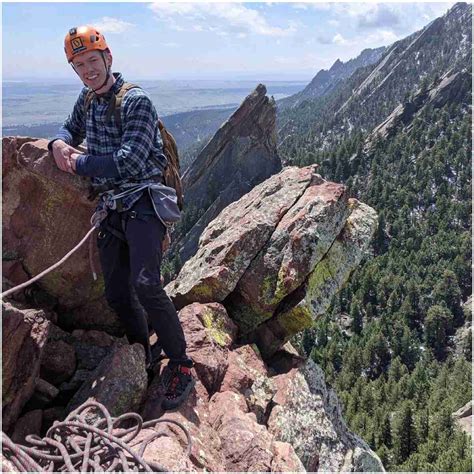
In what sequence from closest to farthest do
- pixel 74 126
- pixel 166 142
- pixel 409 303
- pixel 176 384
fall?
1. pixel 176 384
2. pixel 74 126
3. pixel 166 142
4. pixel 409 303

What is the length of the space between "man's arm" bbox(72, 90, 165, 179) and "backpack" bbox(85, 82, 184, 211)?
16cm

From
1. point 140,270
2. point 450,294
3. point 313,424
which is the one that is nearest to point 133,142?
point 140,270

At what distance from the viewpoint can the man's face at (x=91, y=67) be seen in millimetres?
7352

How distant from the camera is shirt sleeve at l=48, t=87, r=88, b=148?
28.8ft

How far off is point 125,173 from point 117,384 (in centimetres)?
349

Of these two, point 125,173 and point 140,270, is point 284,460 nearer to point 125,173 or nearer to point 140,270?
point 140,270

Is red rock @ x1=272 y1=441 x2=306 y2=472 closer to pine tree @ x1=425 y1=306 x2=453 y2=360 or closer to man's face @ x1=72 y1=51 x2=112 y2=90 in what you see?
man's face @ x1=72 y1=51 x2=112 y2=90

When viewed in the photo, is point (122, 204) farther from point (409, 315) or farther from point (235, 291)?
point (409, 315)

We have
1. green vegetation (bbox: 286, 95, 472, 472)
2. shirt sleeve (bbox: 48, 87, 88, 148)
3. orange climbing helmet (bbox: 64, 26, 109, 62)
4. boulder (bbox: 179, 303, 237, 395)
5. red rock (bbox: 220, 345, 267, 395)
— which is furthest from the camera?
green vegetation (bbox: 286, 95, 472, 472)

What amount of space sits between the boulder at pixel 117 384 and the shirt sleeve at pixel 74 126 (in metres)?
3.97

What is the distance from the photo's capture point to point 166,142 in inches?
374

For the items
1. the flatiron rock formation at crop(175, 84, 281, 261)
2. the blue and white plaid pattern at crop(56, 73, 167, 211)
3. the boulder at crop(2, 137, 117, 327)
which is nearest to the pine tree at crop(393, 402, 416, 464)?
the flatiron rock formation at crop(175, 84, 281, 261)

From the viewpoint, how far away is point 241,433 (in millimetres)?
7785

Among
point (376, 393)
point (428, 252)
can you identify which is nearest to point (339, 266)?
point (376, 393)
